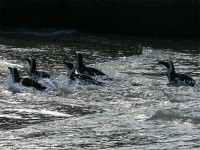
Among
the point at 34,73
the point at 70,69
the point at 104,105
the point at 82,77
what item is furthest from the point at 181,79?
the point at 34,73

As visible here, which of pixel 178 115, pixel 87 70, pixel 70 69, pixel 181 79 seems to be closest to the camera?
pixel 178 115

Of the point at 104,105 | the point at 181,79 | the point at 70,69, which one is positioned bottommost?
the point at 104,105

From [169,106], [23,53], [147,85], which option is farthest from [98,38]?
[169,106]

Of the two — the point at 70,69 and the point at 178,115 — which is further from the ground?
the point at 70,69

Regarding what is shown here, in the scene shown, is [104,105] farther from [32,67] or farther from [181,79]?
[32,67]

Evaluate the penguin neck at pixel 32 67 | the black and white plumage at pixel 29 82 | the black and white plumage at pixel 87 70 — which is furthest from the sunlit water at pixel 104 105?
the penguin neck at pixel 32 67

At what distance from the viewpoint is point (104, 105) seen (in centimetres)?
1349

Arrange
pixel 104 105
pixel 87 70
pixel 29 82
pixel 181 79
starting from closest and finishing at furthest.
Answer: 1. pixel 104 105
2. pixel 29 82
3. pixel 181 79
4. pixel 87 70

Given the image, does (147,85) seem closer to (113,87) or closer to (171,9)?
(113,87)

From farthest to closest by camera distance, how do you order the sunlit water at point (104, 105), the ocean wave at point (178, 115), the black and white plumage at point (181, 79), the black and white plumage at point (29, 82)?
the black and white plumage at point (181, 79)
the black and white plumage at point (29, 82)
the ocean wave at point (178, 115)
the sunlit water at point (104, 105)

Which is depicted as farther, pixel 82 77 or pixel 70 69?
pixel 70 69

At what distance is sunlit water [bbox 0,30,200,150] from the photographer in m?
10.8

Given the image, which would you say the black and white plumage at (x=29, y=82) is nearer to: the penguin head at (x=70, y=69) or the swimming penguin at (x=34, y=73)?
the swimming penguin at (x=34, y=73)

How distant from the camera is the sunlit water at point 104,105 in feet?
35.5
